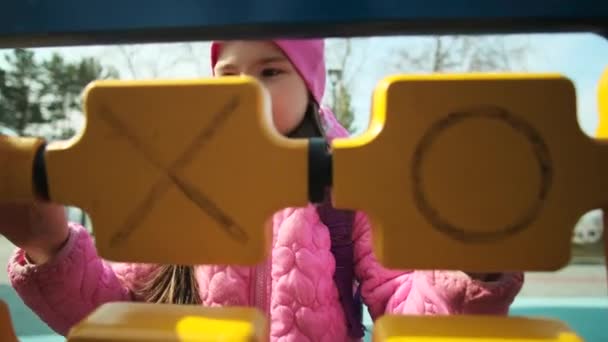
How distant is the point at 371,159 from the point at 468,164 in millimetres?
51

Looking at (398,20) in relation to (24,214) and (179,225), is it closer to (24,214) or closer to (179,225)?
(179,225)

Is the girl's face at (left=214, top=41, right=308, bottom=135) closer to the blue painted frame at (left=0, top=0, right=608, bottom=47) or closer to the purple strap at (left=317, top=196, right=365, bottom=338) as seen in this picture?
the purple strap at (left=317, top=196, right=365, bottom=338)

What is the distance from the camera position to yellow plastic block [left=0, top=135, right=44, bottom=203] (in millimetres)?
340

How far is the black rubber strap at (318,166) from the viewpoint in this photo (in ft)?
1.02

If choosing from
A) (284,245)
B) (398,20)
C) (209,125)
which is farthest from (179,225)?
(284,245)

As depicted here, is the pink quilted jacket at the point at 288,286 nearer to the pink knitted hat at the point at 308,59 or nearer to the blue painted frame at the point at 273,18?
the pink knitted hat at the point at 308,59

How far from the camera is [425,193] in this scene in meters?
0.31

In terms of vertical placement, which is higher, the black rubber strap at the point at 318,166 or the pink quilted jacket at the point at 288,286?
the black rubber strap at the point at 318,166

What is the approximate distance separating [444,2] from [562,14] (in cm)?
6

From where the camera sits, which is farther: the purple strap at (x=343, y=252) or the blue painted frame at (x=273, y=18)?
the purple strap at (x=343, y=252)

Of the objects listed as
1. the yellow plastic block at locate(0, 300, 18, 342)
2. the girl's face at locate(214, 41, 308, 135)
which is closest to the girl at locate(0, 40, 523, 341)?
the girl's face at locate(214, 41, 308, 135)

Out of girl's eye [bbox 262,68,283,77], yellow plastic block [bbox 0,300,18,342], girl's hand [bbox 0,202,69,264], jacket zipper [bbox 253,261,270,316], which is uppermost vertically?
girl's eye [bbox 262,68,283,77]

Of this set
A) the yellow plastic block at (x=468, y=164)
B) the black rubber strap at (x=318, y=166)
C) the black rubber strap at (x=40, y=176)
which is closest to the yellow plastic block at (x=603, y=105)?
the yellow plastic block at (x=468, y=164)

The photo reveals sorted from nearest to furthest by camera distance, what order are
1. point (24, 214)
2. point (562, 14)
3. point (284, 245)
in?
point (562, 14), point (24, 214), point (284, 245)
